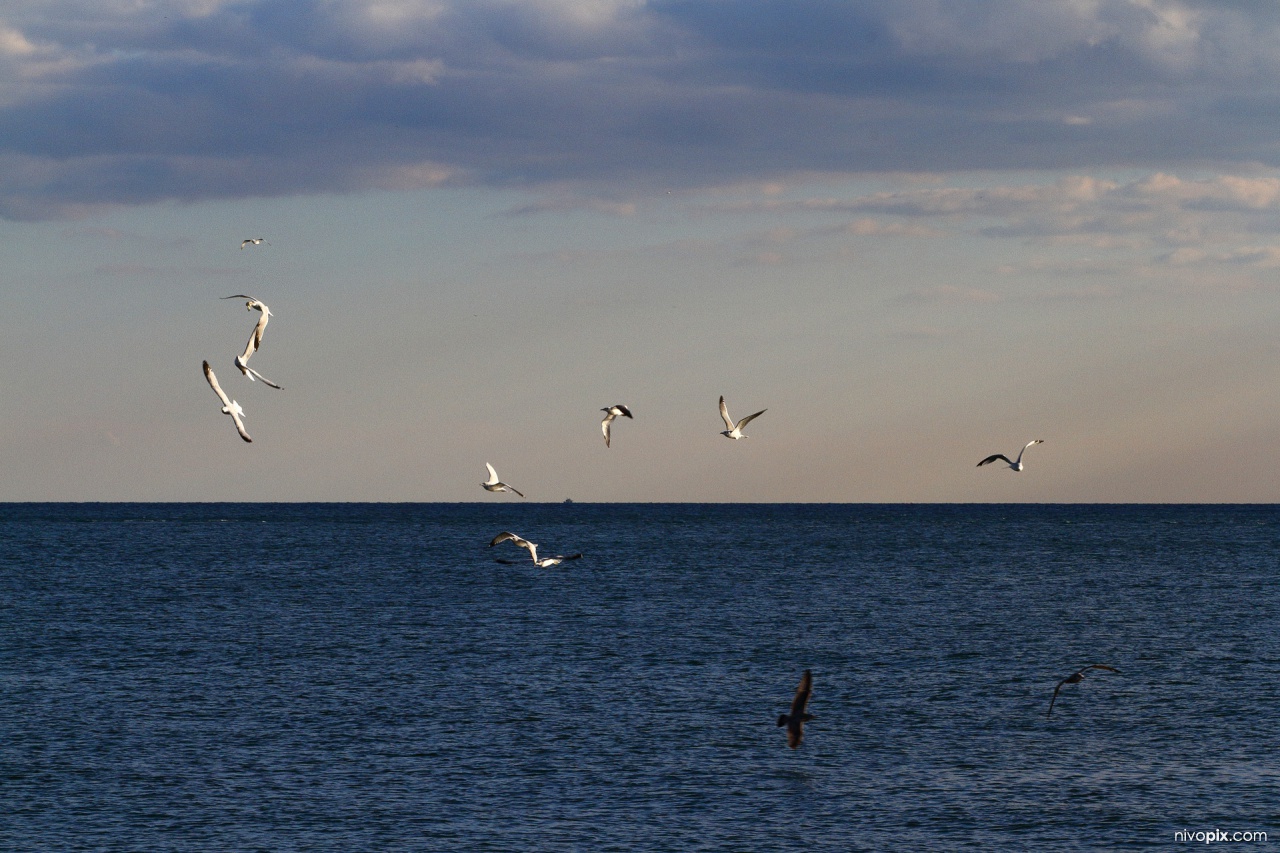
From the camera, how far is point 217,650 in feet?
271

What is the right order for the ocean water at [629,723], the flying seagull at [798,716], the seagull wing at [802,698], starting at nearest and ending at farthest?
the seagull wing at [802,698] < the flying seagull at [798,716] < the ocean water at [629,723]

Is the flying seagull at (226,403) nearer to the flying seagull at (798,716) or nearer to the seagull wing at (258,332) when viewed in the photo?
the seagull wing at (258,332)

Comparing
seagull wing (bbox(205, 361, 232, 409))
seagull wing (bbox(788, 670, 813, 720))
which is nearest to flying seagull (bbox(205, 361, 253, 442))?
seagull wing (bbox(205, 361, 232, 409))

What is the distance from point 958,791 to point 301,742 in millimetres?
24949

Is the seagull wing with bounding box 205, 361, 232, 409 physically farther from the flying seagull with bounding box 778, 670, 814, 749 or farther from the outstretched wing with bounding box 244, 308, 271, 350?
the flying seagull with bounding box 778, 670, 814, 749

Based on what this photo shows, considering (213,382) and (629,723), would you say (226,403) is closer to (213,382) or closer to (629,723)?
(213,382)

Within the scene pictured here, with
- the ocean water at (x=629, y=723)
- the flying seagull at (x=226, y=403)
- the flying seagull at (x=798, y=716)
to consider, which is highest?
the flying seagull at (x=226, y=403)

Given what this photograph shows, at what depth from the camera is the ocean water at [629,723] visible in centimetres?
4403

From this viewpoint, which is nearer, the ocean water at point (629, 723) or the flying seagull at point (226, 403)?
the flying seagull at point (226, 403)

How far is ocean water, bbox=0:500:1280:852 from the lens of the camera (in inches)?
1734

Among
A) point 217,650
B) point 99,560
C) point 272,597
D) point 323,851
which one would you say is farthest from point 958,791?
point 99,560

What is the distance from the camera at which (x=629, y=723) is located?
5800 cm

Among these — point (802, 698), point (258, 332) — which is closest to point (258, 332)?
point (258, 332)

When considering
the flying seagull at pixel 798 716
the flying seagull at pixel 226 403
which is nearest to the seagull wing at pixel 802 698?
the flying seagull at pixel 798 716
